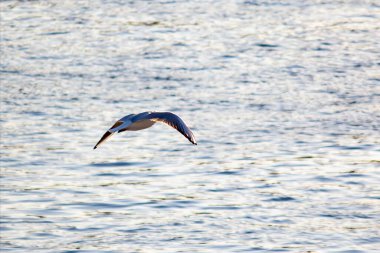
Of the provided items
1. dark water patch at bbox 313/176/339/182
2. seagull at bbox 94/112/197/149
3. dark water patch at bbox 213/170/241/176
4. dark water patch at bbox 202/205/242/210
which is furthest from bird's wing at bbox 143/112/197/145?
dark water patch at bbox 313/176/339/182

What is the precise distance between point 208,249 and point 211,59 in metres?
6.78

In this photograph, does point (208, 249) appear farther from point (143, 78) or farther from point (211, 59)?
point (211, 59)

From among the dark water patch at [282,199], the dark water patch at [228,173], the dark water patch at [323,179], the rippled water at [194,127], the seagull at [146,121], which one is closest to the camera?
the seagull at [146,121]

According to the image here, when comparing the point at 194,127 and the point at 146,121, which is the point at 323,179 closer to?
the point at 194,127

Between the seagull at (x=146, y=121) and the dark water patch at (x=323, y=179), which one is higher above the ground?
the seagull at (x=146, y=121)

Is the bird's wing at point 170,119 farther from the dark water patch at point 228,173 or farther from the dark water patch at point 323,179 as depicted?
the dark water patch at point 323,179

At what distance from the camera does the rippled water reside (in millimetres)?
10984

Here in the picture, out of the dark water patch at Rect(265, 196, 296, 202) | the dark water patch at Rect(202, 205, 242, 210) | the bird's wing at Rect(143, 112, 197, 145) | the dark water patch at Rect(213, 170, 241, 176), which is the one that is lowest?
the dark water patch at Rect(265, 196, 296, 202)

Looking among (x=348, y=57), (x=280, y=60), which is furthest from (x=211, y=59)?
(x=348, y=57)

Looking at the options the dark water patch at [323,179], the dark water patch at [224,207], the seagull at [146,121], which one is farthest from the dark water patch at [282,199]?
the seagull at [146,121]

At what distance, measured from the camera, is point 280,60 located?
16516 mm

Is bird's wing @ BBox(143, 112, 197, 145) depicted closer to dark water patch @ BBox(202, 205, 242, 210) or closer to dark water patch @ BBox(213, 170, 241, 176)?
dark water patch @ BBox(202, 205, 242, 210)

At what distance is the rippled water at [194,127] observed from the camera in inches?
432

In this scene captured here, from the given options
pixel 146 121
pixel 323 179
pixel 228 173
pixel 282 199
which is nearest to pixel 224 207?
pixel 282 199
